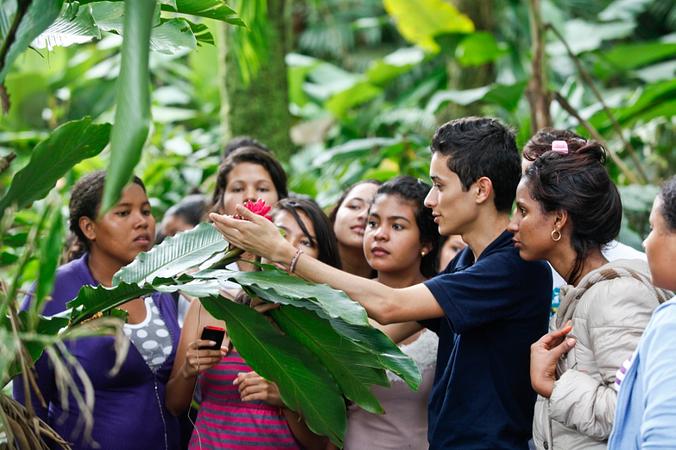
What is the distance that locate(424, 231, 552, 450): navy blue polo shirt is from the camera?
2.58 meters

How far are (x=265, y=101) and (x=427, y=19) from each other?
1.83 meters

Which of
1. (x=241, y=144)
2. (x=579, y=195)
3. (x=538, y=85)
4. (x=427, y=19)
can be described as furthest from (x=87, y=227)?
(x=427, y=19)

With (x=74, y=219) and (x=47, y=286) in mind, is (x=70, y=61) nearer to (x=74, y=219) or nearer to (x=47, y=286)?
(x=74, y=219)

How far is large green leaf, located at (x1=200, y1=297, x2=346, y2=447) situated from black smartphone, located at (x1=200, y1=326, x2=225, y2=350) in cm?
33

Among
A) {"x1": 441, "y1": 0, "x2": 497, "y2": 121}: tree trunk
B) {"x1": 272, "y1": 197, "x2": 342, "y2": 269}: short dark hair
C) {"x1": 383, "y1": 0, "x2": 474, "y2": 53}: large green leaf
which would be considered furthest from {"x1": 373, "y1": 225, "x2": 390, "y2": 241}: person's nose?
{"x1": 383, "y1": 0, "x2": 474, "y2": 53}: large green leaf

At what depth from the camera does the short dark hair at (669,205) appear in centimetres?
207

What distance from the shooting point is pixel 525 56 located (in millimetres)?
8688

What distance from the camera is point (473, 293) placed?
2.59 meters

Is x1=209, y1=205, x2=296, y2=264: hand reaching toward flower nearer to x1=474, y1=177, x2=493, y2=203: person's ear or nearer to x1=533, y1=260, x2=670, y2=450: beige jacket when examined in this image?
x1=474, y1=177, x2=493, y2=203: person's ear

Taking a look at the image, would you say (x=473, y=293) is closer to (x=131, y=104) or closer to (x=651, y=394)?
(x=651, y=394)

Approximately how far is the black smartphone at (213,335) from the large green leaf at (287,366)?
330 mm

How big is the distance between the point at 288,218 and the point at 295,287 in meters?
1.06

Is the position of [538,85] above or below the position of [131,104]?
below

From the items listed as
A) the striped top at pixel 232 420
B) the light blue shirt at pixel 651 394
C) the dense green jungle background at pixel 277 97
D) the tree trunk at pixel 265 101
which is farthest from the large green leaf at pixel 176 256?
the tree trunk at pixel 265 101
